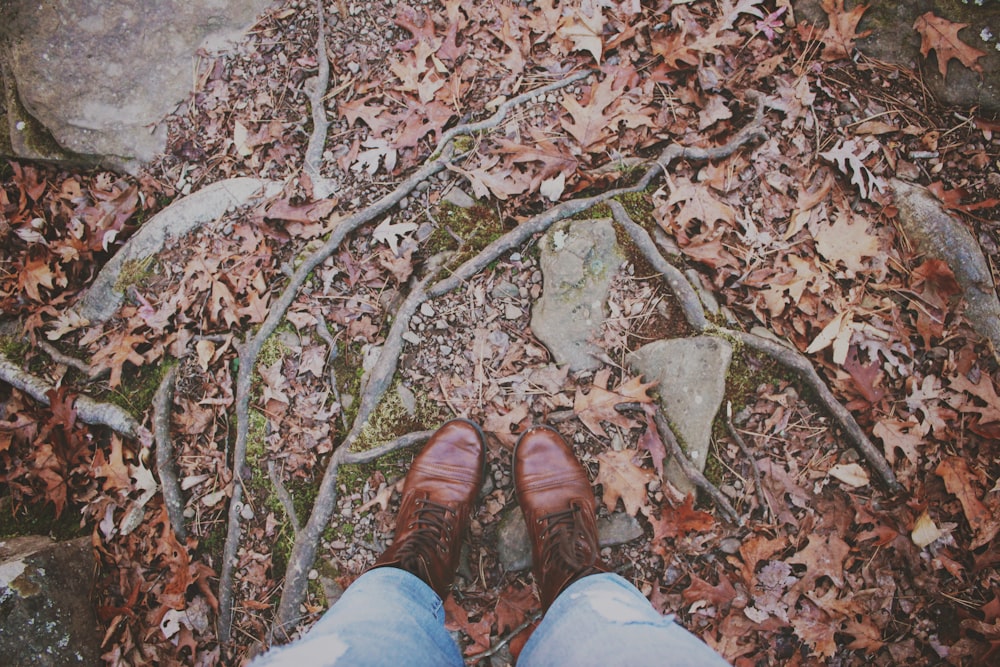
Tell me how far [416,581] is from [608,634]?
1.00 m

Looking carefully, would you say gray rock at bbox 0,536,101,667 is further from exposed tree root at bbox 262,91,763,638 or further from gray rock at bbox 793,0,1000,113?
gray rock at bbox 793,0,1000,113

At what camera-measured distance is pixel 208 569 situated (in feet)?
9.59

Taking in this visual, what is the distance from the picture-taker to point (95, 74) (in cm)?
353

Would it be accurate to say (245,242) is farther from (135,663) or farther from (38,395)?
(135,663)

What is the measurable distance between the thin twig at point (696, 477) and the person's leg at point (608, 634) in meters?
0.73

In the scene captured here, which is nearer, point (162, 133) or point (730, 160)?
point (730, 160)

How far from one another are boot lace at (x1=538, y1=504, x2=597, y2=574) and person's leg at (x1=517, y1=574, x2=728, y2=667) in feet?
0.49

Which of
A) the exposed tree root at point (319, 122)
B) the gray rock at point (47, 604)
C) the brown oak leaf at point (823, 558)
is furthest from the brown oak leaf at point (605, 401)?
the gray rock at point (47, 604)

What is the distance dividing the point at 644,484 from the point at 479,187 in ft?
6.71

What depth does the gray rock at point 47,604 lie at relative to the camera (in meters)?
2.59

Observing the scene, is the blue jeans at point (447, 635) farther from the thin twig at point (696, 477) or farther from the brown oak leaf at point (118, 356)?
the brown oak leaf at point (118, 356)

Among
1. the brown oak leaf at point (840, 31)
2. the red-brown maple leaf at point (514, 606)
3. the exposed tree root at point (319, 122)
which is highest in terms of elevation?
the exposed tree root at point (319, 122)

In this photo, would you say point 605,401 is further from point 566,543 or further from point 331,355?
point 331,355

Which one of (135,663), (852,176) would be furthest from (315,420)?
(852,176)
